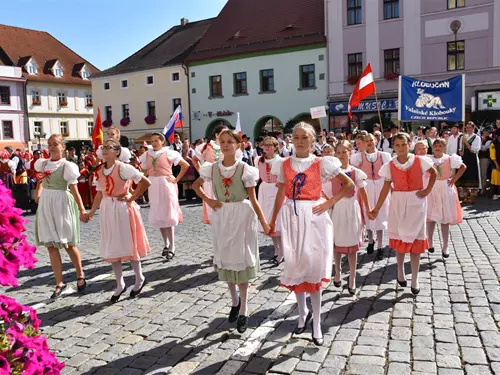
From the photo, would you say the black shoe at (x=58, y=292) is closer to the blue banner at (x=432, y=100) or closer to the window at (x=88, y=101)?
the blue banner at (x=432, y=100)

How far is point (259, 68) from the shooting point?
32.7m

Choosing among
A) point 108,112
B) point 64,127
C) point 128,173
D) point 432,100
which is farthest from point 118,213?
point 64,127

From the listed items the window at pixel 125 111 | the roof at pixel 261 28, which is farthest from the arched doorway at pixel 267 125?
the window at pixel 125 111

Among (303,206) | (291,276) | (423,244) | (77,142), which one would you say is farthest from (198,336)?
(77,142)

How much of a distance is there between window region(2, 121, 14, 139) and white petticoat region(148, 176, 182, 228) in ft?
152

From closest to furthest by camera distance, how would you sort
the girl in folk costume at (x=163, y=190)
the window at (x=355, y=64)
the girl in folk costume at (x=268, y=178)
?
the girl in folk costume at (x=268, y=178) < the girl in folk costume at (x=163, y=190) < the window at (x=355, y=64)

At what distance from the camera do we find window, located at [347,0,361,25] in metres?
28.6

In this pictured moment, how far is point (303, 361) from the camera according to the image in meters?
4.24

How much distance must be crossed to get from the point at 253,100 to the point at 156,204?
25.5 m

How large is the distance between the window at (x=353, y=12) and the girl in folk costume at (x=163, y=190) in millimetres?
23269

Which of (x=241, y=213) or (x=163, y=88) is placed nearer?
(x=241, y=213)

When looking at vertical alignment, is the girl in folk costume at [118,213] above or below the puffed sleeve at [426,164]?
below

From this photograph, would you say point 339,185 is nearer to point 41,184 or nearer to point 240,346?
point 240,346

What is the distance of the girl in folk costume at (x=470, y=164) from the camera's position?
13.8 m
